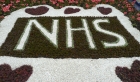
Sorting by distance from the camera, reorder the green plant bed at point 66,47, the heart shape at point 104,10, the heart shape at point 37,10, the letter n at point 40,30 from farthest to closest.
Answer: the heart shape at point 104,10, the heart shape at point 37,10, the letter n at point 40,30, the green plant bed at point 66,47

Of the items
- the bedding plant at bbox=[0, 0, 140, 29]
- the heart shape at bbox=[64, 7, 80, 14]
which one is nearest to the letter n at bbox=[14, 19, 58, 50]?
the heart shape at bbox=[64, 7, 80, 14]

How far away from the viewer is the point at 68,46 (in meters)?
9.52

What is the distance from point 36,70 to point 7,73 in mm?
968

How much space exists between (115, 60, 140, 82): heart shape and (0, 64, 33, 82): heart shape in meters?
3.02

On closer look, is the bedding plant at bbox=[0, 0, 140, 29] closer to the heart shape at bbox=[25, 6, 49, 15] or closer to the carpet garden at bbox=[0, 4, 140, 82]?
the carpet garden at bbox=[0, 4, 140, 82]

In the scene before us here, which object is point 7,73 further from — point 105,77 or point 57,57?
point 105,77

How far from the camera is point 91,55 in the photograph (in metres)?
8.95

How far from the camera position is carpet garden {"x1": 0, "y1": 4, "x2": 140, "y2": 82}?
7949 millimetres

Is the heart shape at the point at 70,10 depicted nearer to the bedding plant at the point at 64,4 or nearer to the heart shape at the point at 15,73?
the bedding plant at the point at 64,4

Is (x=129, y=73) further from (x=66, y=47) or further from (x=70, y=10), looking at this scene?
(x=70, y=10)

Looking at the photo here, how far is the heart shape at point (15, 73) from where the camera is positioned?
7598 millimetres

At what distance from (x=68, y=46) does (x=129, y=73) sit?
273 centimetres

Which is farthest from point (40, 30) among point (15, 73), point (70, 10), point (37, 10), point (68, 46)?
point (15, 73)

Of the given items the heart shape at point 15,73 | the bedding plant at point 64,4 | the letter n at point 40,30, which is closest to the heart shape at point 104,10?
the bedding plant at point 64,4
